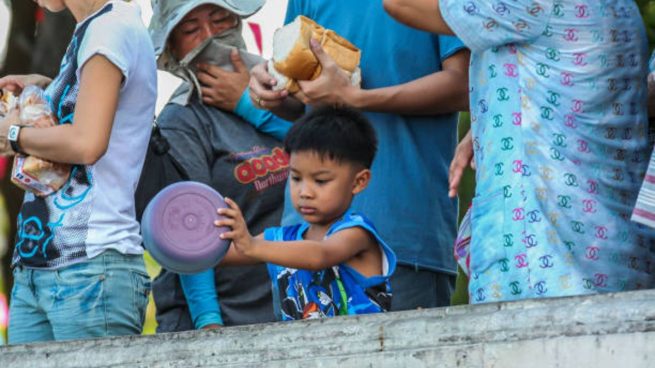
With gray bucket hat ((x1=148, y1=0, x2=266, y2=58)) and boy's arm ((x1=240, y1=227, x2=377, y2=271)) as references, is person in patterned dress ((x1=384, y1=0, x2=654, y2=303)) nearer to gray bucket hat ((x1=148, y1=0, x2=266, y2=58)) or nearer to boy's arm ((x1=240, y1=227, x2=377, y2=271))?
boy's arm ((x1=240, y1=227, x2=377, y2=271))

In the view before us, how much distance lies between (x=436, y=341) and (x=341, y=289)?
3.06 feet

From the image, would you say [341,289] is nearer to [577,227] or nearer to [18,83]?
[577,227]

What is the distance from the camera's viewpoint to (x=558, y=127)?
438cm

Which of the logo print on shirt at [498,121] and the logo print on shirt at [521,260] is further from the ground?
the logo print on shirt at [498,121]

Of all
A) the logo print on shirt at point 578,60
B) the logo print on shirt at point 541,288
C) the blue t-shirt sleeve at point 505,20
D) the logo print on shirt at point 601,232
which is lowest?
the logo print on shirt at point 541,288

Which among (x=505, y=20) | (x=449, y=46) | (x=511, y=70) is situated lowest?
(x=449, y=46)

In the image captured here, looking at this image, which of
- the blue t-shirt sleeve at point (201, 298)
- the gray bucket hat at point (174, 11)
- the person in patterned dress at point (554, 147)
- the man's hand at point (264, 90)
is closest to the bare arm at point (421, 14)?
the person in patterned dress at point (554, 147)

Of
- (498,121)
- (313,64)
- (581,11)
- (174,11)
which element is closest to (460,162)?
(498,121)

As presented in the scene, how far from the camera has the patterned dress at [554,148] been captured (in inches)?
169

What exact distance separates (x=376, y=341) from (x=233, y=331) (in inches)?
16.1

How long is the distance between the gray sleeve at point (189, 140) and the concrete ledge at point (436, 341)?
145cm

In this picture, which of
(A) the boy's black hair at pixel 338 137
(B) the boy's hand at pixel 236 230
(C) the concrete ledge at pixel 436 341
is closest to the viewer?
(C) the concrete ledge at pixel 436 341

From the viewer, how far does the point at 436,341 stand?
397 cm

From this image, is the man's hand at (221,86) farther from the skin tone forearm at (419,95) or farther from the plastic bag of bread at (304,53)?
the skin tone forearm at (419,95)
